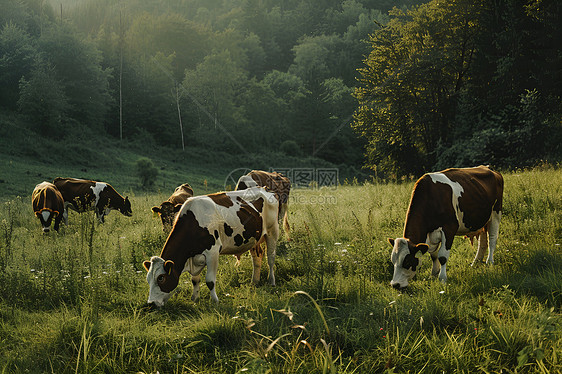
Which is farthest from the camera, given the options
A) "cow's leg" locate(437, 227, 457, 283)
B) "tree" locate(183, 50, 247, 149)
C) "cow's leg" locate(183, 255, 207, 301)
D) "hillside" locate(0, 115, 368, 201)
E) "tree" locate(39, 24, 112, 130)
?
"tree" locate(183, 50, 247, 149)

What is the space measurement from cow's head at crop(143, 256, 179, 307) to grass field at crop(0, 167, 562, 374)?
0.17m

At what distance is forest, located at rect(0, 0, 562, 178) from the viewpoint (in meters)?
20.5

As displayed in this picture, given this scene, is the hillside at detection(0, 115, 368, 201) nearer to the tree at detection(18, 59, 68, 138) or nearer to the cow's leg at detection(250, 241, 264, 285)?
the tree at detection(18, 59, 68, 138)

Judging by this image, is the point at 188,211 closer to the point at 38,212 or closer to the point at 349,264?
the point at 349,264

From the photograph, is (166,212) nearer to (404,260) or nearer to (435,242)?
(404,260)

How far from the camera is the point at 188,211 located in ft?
17.6

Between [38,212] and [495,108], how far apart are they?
73.3ft

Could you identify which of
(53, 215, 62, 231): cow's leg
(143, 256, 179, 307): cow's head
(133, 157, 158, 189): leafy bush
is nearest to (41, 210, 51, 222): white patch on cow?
(53, 215, 62, 231): cow's leg

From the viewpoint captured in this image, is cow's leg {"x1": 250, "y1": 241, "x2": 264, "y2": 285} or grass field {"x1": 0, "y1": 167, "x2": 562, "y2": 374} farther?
cow's leg {"x1": 250, "y1": 241, "x2": 264, "y2": 285}

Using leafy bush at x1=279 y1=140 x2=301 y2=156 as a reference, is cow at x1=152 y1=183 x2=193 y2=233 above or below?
below

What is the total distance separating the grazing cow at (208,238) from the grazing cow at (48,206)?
7.29 m

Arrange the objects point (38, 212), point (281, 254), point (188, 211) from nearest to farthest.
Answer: point (188, 211) < point (281, 254) < point (38, 212)

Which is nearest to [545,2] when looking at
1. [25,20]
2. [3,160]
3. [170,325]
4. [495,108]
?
[495,108]

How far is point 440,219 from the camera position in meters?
5.65
